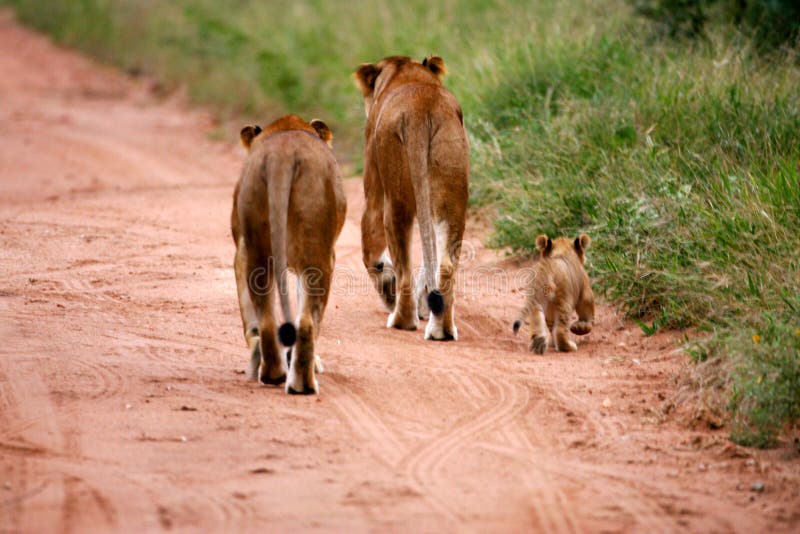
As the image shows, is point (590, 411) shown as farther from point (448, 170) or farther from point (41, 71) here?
point (41, 71)

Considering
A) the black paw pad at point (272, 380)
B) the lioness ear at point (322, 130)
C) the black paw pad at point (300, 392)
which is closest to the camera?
the black paw pad at point (300, 392)

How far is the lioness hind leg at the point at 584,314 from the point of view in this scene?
729cm

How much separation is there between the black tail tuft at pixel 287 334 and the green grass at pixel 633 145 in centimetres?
214

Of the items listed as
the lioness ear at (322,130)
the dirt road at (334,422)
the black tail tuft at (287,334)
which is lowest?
the dirt road at (334,422)

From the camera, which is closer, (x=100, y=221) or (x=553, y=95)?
(x=100, y=221)

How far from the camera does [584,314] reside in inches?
289

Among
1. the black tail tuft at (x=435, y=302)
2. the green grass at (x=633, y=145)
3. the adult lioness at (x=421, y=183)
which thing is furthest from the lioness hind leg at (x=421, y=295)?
the green grass at (x=633, y=145)

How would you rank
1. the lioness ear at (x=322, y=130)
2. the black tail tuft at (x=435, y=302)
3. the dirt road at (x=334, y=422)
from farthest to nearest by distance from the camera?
the black tail tuft at (x=435, y=302)
the lioness ear at (x=322, y=130)
the dirt road at (x=334, y=422)

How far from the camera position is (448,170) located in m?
7.24

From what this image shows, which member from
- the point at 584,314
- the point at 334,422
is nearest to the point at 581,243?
the point at 584,314

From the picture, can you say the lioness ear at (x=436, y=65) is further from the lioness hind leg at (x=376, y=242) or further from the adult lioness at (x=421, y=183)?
the lioness hind leg at (x=376, y=242)

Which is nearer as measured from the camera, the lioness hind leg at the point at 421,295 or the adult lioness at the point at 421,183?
the adult lioness at the point at 421,183

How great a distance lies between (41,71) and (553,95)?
45.4 ft

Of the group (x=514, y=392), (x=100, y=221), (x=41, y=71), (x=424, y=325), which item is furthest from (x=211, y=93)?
(x=514, y=392)
